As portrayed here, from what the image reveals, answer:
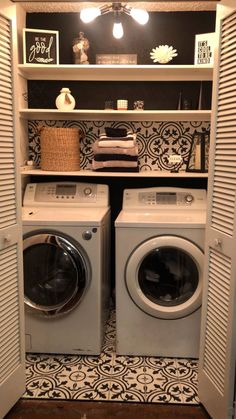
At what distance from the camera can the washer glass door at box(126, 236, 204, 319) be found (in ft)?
7.19

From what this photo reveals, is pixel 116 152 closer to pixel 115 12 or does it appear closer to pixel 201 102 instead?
pixel 201 102

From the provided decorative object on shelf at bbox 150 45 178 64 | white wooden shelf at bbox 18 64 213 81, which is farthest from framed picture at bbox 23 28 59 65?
decorative object on shelf at bbox 150 45 178 64

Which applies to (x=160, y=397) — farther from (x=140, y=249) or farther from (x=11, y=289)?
(x=11, y=289)

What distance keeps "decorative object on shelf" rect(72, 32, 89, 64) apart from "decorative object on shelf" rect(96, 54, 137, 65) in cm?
11

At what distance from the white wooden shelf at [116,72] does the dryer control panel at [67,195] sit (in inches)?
33.3

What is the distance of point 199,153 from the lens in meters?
2.63

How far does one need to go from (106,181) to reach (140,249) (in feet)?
3.15

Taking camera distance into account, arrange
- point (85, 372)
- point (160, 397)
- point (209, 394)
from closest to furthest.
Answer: point (209, 394) < point (160, 397) < point (85, 372)

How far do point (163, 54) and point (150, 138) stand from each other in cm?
64

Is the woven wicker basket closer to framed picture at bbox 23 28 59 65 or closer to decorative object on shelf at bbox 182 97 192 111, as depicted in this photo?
framed picture at bbox 23 28 59 65

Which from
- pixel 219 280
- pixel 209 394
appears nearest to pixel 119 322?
pixel 209 394

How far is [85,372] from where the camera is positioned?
2.16 metres

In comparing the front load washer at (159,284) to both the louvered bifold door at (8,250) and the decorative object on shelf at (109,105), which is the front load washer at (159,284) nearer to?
the louvered bifold door at (8,250)

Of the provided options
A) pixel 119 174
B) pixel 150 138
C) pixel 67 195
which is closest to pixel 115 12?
pixel 150 138
